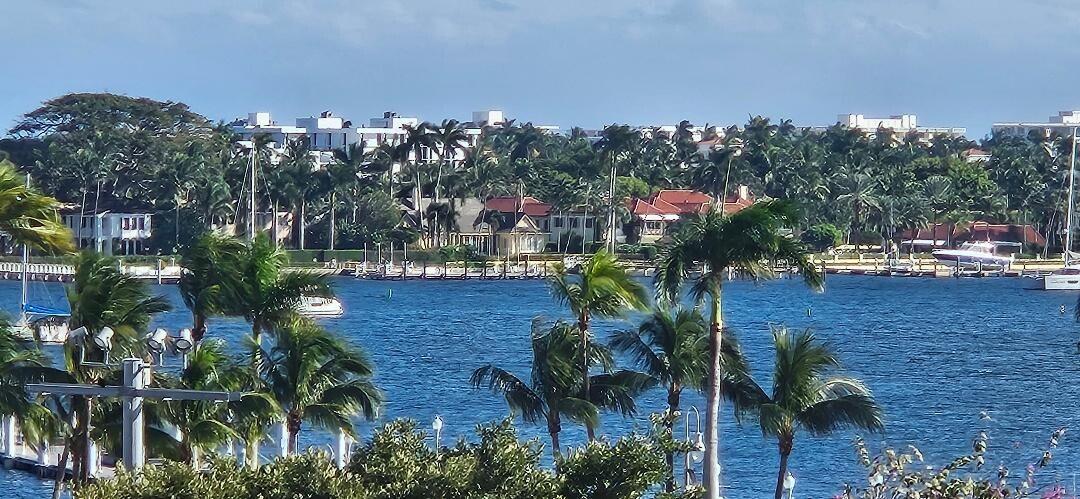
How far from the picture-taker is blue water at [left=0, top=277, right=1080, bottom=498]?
48625 mm

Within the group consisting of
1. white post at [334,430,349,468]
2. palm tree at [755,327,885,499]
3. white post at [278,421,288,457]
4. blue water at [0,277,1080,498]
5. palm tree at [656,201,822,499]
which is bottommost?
blue water at [0,277,1080,498]

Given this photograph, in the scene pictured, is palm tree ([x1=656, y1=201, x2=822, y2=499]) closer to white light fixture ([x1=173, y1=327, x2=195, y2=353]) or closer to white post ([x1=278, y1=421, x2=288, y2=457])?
white post ([x1=278, y1=421, x2=288, y2=457])

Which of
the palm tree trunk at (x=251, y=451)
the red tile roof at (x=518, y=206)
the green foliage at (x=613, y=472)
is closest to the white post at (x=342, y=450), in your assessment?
the palm tree trunk at (x=251, y=451)

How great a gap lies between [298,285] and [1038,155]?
173750 millimetres

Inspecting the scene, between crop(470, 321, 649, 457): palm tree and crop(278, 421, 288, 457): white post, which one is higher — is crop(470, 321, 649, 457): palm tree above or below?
above

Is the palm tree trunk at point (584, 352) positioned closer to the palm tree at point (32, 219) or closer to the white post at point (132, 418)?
the palm tree at point (32, 219)

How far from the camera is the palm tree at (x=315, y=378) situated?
92.9 feet

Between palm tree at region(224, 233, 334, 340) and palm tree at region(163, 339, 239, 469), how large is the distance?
2.82 metres

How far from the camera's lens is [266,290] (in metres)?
29.4

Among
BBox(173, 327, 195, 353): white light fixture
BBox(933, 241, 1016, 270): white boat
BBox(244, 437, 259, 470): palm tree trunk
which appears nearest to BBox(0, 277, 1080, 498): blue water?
BBox(933, 241, 1016, 270): white boat

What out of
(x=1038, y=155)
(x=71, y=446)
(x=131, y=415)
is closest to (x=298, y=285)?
(x=71, y=446)

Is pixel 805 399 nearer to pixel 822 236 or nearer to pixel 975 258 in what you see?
pixel 822 236

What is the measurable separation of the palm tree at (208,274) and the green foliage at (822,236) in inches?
4879

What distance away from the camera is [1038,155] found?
638ft
